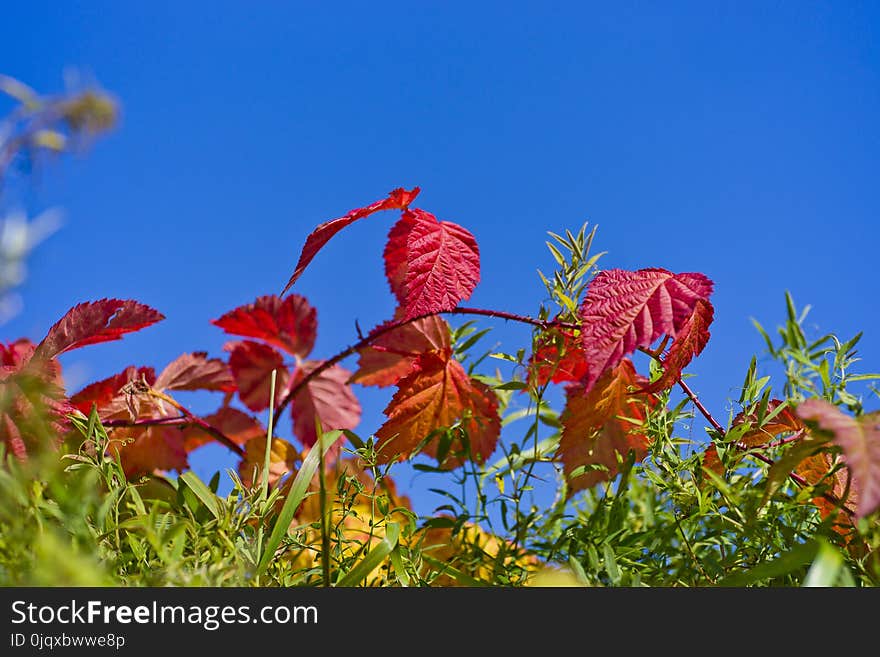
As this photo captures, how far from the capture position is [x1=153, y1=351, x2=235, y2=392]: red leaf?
2.75ft

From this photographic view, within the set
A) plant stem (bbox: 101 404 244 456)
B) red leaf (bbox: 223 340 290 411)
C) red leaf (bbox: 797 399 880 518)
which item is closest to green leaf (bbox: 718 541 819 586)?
red leaf (bbox: 797 399 880 518)

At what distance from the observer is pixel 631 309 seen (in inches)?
20.9

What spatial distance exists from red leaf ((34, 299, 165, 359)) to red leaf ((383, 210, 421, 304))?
0.68 feet

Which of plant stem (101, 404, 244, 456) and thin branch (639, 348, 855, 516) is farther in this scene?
plant stem (101, 404, 244, 456)

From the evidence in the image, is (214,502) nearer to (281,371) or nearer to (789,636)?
(789,636)

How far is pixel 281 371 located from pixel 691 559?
562 mm

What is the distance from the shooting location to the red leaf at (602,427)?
60 cm

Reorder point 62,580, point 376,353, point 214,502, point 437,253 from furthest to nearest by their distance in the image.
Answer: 1. point 376,353
2. point 437,253
3. point 214,502
4. point 62,580

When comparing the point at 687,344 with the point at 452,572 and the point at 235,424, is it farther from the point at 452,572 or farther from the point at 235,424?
the point at 235,424

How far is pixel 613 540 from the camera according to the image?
0.52m

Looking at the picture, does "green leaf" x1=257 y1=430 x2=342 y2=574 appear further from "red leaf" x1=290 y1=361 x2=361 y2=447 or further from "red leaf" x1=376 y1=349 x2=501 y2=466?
"red leaf" x1=290 y1=361 x2=361 y2=447

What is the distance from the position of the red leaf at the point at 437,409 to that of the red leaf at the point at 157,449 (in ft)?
0.86

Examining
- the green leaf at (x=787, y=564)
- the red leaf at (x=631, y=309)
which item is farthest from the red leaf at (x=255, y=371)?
the green leaf at (x=787, y=564)

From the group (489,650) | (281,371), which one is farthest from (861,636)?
(281,371)
